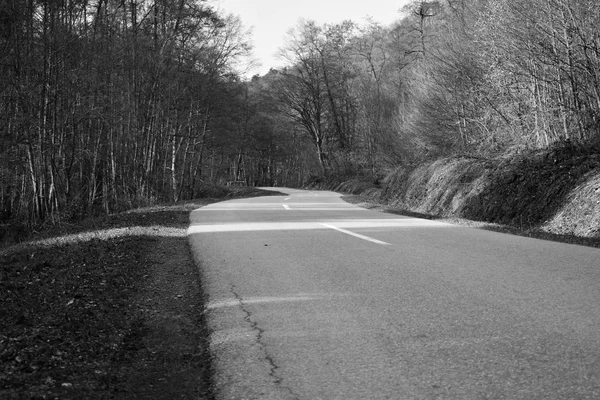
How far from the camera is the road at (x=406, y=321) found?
3119mm

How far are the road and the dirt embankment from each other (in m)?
2.86

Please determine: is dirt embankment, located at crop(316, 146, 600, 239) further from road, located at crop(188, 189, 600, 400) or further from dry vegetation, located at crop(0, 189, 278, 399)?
dry vegetation, located at crop(0, 189, 278, 399)

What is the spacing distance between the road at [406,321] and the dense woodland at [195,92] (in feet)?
21.5

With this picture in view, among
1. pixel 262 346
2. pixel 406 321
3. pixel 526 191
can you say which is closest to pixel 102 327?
pixel 262 346

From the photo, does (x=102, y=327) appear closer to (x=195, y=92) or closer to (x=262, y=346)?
(x=262, y=346)

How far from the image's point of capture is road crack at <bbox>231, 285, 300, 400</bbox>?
317 centimetres

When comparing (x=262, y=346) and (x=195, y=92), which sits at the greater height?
(x=195, y=92)

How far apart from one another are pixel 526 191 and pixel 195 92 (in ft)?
83.1

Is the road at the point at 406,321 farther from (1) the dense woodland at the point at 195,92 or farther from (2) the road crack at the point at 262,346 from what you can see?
(1) the dense woodland at the point at 195,92

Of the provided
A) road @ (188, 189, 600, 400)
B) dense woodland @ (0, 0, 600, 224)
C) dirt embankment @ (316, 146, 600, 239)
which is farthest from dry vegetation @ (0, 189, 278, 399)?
dense woodland @ (0, 0, 600, 224)

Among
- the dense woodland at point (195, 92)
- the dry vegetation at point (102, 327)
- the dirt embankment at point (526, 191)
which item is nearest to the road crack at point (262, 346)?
the dry vegetation at point (102, 327)

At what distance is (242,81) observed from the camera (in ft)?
124

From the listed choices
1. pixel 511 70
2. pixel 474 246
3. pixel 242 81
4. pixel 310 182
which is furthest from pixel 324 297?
pixel 310 182

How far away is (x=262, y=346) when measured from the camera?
3.87 metres
